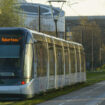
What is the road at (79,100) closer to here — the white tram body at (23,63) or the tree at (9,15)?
the white tram body at (23,63)

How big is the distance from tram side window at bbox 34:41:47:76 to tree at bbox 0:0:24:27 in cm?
3072

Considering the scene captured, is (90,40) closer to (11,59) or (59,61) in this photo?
(59,61)

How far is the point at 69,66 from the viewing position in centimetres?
3014

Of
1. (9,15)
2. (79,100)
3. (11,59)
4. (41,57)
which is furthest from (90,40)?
(11,59)

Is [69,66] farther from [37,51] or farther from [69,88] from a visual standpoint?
[37,51]

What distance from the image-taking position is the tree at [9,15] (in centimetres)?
5359

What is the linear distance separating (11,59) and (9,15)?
34620 millimetres

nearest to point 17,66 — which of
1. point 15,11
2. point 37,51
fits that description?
point 37,51

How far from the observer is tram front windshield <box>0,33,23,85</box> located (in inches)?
780

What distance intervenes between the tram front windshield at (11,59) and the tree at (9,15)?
33.0 meters

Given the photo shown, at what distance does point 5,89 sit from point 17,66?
101 centimetres

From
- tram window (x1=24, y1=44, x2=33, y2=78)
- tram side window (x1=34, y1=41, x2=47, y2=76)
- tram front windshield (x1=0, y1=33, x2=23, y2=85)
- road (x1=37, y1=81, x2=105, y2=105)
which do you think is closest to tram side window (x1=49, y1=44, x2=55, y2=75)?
tram side window (x1=34, y1=41, x2=47, y2=76)

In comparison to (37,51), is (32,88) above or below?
below

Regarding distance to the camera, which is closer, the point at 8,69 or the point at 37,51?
the point at 8,69
